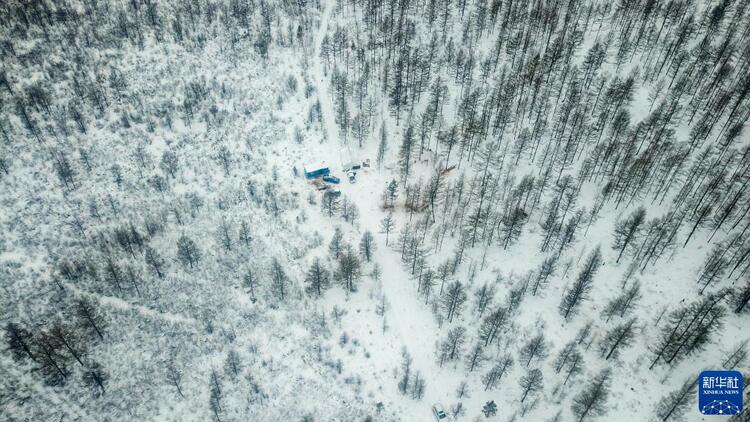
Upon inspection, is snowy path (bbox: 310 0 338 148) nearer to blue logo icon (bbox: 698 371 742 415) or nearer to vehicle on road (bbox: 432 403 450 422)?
vehicle on road (bbox: 432 403 450 422)

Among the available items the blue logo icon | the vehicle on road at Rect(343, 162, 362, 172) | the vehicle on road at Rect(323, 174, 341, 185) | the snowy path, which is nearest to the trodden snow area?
the vehicle on road at Rect(323, 174, 341, 185)

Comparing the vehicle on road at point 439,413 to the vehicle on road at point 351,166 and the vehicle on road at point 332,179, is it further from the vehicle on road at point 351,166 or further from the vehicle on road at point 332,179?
the vehicle on road at point 351,166

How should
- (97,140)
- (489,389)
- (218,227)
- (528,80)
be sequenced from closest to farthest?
1. (489,389)
2. (218,227)
3. (97,140)
4. (528,80)

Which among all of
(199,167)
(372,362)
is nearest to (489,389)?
(372,362)

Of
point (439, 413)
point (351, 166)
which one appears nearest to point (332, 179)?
point (351, 166)

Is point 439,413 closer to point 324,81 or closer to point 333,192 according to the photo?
point 333,192

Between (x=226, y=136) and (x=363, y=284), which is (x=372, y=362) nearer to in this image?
(x=363, y=284)
